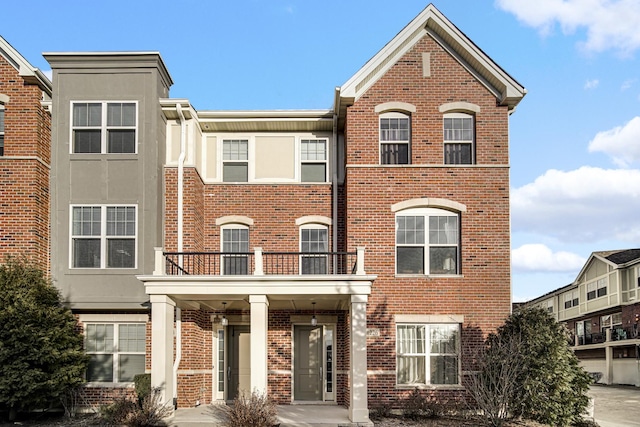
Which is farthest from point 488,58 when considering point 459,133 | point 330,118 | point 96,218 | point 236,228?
point 96,218

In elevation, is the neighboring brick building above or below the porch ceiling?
above

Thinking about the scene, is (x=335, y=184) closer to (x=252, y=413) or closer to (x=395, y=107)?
(x=395, y=107)

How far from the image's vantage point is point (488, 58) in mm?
17797

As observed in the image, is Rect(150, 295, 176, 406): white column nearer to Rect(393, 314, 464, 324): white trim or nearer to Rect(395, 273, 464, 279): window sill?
Rect(393, 314, 464, 324): white trim

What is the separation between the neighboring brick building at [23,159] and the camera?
17172 millimetres

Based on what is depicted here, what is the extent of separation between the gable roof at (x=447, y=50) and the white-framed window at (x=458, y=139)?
1.12 m

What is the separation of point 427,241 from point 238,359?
6.85 metres

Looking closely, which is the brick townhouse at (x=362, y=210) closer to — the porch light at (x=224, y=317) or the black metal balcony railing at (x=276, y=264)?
the black metal balcony railing at (x=276, y=264)

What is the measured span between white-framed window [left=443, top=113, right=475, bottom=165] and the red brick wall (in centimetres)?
23

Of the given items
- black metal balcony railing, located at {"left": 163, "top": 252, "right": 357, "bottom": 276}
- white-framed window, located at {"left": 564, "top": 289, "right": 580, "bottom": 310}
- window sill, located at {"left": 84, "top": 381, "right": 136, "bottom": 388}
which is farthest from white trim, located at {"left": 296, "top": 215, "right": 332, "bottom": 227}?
white-framed window, located at {"left": 564, "top": 289, "right": 580, "bottom": 310}

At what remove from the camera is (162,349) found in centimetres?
1559

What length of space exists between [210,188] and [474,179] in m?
7.80

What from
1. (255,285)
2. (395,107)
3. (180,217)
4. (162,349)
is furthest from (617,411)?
(180,217)

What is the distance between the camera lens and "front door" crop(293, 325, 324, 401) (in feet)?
62.8
